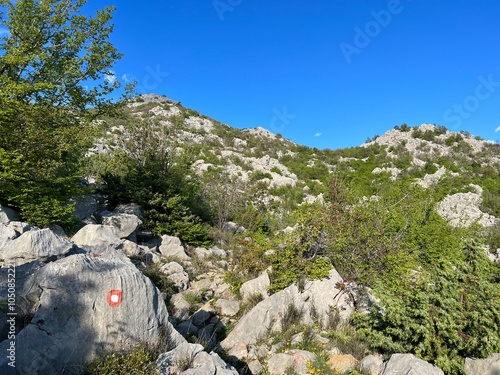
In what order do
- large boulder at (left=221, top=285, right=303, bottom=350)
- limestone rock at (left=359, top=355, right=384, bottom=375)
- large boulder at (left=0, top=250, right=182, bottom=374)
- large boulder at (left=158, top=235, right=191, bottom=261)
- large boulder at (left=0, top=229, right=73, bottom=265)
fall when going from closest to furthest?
large boulder at (left=0, top=250, right=182, bottom=374)
limestone rock at (left=359, top=355, right=384, bottom=375)
large boulder at (left=0, top=229, right=73, bottom=265)
large boulder at (left=221, top=285, right=303, bottom=350)
large boulder at (left=158, top=235, right=191, bottom=261)

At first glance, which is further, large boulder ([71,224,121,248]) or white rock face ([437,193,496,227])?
white rock face ([437,193,496,227])

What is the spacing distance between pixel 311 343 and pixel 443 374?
7.65 feet

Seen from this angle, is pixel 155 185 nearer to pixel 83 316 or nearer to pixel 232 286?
pixel 232 286

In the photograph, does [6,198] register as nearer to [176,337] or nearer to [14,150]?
[14,150]

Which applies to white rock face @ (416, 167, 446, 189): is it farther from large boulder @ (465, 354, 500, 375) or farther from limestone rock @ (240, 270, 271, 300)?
large boulder @ (465, 354, 500, 375)

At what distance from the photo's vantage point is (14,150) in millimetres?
8703

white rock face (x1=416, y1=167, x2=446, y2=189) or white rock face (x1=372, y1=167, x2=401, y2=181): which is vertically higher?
white rock face (x1=372, y1=167, x2=401, y2=181)

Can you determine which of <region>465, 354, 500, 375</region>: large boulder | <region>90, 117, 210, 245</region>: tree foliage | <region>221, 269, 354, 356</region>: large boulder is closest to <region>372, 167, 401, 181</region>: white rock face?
<region>90, 117, 210, 245</region>: tree foliage

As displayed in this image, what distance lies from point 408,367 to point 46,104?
12.6 metres

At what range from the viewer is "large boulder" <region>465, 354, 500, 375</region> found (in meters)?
4.77

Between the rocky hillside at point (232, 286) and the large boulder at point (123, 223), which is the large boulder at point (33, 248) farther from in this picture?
the large boulder at point (123, 223)

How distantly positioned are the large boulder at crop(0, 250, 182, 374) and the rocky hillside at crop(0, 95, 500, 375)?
0.05 feet

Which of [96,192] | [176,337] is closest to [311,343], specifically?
[176,337]

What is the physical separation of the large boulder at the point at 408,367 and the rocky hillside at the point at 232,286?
0.07ft
